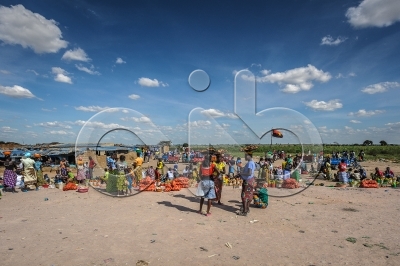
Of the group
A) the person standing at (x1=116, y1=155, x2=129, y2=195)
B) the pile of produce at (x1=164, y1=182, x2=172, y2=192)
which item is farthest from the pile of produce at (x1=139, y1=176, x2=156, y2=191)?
the person standing at (x1=116, y1=155, x2=129, y2=195)

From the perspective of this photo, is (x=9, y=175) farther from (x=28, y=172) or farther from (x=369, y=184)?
(x=369, y=184)

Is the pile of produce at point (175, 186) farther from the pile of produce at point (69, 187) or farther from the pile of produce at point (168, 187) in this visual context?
the pile of produce at point (69, 187)

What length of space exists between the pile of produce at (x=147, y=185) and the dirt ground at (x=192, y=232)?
1425 millimetres

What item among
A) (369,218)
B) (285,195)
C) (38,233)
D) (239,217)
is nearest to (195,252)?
(239,217)

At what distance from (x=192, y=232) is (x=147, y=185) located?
18.8 feet

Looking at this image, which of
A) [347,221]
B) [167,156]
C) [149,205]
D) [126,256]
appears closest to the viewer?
[126,256]

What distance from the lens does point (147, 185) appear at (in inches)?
450

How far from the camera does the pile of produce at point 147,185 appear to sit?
36.4 ft

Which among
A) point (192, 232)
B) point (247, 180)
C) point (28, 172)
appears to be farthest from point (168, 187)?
point (28, 172)

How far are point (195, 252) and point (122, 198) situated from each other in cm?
557

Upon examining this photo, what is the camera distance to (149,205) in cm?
865

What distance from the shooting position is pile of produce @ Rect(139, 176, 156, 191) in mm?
11103

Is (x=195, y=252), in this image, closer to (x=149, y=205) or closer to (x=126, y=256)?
(x=126, y=256)

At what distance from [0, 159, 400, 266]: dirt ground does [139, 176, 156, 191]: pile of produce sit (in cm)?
142
